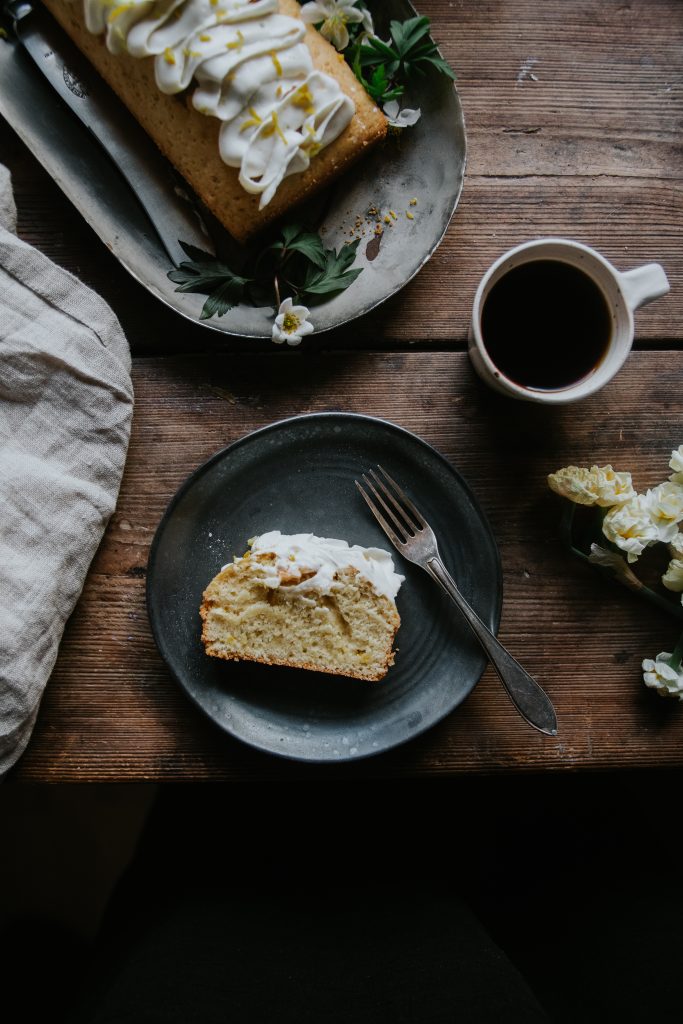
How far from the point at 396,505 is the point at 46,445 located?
1.97 feet

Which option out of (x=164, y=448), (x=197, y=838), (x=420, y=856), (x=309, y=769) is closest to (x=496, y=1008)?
(x=420, y=856)

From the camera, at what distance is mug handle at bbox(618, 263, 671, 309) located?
127 centimetres

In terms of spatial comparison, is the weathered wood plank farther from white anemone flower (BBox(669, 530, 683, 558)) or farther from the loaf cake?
the loaf cake

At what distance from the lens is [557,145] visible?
4.86 feet

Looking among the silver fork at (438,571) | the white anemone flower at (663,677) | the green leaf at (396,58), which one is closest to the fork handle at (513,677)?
the silver fork at (438,571)

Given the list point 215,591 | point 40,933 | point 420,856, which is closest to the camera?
point 215,591

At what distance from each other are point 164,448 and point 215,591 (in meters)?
Answer: 0.29

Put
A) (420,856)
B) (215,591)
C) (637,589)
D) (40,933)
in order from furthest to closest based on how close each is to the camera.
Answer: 1. (40,933)
2. (420,856)
3. (637,589)
4. (215,591)

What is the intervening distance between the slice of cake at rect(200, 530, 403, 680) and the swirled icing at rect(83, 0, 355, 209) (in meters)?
0.57

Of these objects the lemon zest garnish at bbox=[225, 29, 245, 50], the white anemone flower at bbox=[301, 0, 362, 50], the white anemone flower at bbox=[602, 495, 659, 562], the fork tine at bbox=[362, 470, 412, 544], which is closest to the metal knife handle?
the lemon zest garnish at bbox=[225, 29, 245, 50]

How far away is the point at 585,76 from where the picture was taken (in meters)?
1.49

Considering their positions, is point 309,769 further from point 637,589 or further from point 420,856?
point 637,589

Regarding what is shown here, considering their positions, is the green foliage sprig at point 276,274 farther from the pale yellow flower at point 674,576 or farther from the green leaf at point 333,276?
the pale yellow flower at point 674,576

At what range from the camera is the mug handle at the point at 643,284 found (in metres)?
1.27
